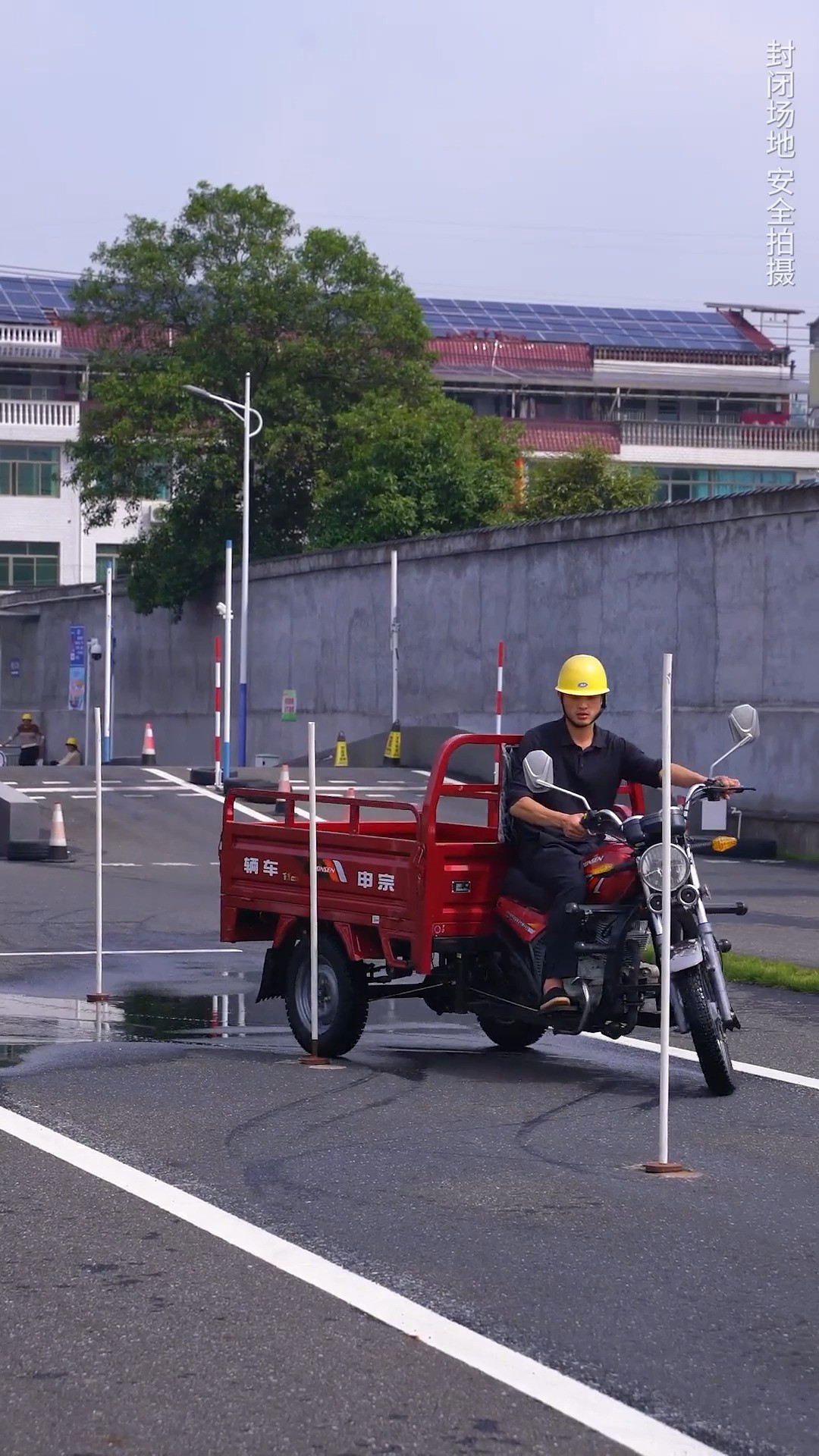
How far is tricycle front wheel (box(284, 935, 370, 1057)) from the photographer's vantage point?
9680mm

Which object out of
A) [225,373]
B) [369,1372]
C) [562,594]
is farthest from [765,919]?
[225,373]

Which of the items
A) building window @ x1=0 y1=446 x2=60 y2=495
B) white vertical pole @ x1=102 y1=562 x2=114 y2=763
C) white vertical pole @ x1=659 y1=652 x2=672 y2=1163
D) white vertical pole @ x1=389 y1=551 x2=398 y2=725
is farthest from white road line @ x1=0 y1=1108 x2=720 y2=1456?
building window @ x1=0 y1=446 x2=60 y2=495

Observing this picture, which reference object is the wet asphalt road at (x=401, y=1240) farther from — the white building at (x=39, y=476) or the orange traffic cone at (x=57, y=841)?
the white building at (x=39, y=476)

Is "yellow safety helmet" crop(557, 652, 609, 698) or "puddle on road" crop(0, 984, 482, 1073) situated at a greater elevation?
"yellow safety helmet" crop(557, 652, 609, 698)

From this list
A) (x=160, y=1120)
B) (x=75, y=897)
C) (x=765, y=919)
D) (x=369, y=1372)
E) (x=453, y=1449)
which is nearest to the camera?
(x=453, y=1449)

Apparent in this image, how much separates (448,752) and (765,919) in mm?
8554

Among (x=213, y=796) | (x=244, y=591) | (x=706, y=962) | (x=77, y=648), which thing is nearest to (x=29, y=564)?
(x=77, y=648)

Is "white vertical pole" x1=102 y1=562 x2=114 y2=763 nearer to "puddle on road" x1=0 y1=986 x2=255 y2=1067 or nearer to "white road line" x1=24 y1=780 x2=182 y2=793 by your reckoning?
"white road line" x1=24 y1=780 x2=182 y2=793

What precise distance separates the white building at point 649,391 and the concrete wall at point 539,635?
79.4 ft

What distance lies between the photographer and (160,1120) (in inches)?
312

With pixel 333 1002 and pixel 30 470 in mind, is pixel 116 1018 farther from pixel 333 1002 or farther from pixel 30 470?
pixel 30 470

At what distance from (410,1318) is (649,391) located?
Result: 244 feet

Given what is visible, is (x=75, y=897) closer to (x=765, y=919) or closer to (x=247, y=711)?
(x=765, y=919)

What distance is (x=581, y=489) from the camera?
54531 millimetres
